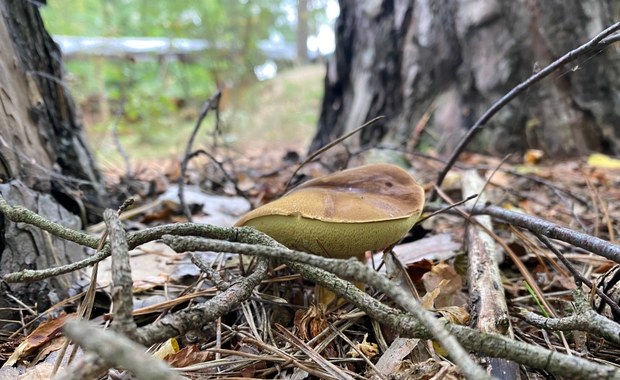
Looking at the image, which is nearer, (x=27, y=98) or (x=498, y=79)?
(x=27, y=98)

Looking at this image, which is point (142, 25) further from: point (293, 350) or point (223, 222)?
point (293, 350)

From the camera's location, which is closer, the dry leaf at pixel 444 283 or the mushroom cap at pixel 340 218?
the mushroom cap at pixel 340 218

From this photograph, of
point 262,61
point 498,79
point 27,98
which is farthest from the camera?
point 262,61

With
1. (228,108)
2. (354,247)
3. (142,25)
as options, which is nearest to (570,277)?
(354,247)

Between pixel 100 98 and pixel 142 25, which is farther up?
pixel 142 25

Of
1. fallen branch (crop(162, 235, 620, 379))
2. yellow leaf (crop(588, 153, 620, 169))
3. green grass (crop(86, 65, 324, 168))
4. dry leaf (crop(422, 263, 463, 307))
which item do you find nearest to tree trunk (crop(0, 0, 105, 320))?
fallen branch (crop(162, 235, 620, 379))

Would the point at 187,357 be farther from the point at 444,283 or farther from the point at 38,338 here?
the point at 444,283

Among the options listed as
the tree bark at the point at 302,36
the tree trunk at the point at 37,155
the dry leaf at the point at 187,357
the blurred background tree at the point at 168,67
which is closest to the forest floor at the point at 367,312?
the dry leaf at the point at 187,357

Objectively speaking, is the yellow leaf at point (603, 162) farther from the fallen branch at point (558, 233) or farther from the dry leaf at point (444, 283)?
the dry leaf at point (444, 283)
